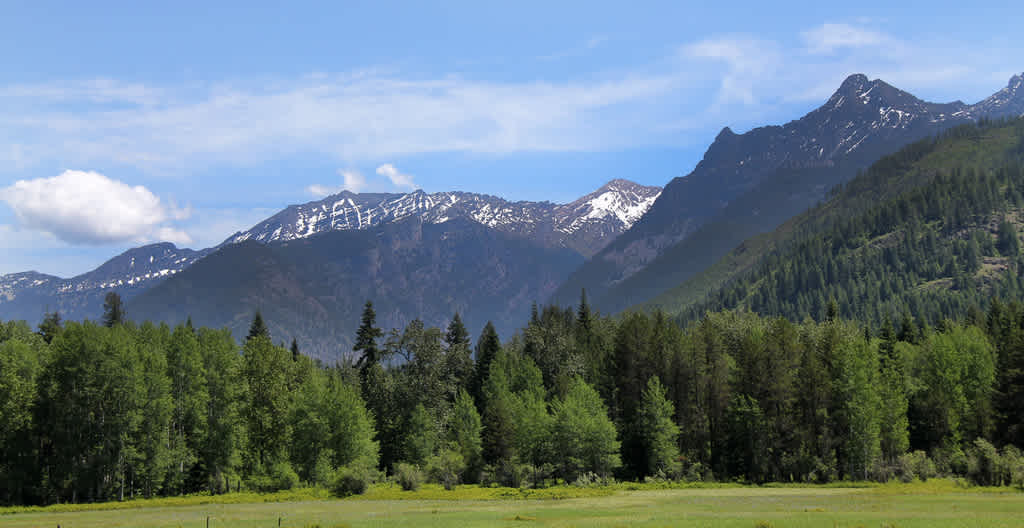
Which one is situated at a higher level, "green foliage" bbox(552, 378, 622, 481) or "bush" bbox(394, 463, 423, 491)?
"green foliage" bbox(552, 378, 622, 481)

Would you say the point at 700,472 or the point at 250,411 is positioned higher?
the point at 250,411

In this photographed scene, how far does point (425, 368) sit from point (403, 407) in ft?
22.3

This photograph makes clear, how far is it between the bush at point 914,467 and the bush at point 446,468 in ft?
180

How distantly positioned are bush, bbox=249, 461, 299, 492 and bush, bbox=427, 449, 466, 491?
18.5 meters

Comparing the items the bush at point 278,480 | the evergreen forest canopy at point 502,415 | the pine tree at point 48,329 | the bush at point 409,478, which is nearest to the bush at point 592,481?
the evergreen forest canopy at point 502,415

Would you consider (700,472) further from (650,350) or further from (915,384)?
(915,384)

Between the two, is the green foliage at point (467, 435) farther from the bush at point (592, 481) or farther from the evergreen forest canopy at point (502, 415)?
the bush at point (592, 481)

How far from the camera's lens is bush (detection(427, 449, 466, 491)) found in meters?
104

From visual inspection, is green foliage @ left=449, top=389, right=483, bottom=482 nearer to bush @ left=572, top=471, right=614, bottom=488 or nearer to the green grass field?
bush @ left=572, top=471, right=614, bottom=488

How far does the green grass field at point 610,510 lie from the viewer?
5203cm

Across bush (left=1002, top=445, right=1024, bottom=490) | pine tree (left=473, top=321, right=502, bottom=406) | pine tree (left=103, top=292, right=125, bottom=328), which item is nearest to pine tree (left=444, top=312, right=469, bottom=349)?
pine tree (left=473, top=321, right=502, bottom=406)

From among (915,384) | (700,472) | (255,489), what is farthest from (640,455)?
(255,489)

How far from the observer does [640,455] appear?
351ft

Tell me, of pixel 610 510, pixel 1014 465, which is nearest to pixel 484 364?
pixel 610 510
